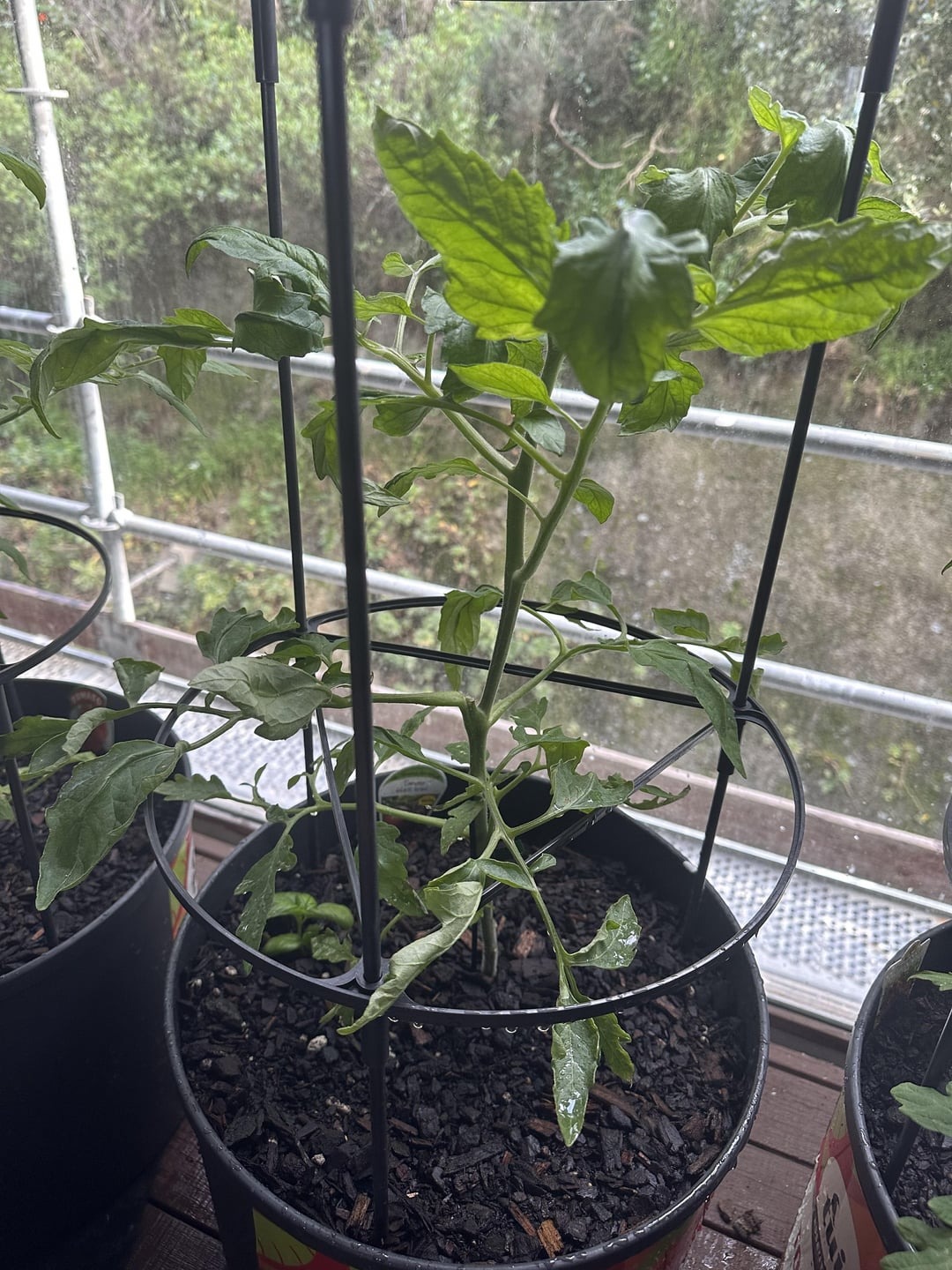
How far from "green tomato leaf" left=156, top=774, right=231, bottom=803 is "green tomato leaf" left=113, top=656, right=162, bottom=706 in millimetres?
76

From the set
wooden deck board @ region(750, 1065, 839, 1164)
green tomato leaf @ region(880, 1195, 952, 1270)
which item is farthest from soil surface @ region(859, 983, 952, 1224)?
wooden deck board @ region(750, 1065, 839, 1164)

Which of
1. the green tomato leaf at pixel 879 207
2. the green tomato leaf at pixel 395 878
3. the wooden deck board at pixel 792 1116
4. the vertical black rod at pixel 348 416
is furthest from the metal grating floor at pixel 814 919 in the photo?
the green tomato leaf at pixel 879 207

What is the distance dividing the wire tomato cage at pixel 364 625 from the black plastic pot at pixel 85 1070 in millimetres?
247

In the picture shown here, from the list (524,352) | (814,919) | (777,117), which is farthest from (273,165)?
(814,919)

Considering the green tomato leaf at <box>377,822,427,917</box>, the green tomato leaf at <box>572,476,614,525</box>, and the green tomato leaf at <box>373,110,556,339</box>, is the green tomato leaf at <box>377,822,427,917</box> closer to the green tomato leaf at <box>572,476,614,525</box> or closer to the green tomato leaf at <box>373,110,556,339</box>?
the green tomato leaf at <box>572,476,614,525</box>

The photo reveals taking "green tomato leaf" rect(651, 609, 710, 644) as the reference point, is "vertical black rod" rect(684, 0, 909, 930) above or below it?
above

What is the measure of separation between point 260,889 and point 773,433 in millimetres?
779

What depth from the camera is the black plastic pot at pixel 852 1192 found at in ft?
1.95

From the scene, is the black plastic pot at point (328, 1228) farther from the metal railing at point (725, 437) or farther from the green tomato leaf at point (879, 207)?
the green tomato leaf at point (879, 207)

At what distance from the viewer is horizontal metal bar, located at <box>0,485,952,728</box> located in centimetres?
112

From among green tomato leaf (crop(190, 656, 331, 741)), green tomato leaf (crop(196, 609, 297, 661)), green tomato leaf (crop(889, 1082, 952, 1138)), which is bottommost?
green tomato leaf (crop(889, 1082, 952, 1138))

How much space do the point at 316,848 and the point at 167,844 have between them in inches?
5.6

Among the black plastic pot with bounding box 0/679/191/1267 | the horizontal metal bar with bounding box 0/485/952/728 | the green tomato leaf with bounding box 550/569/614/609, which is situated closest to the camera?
the green tomato leaf with bounding box 550/569/614/609

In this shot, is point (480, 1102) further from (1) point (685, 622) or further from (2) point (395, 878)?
(1) point (685, 622)
